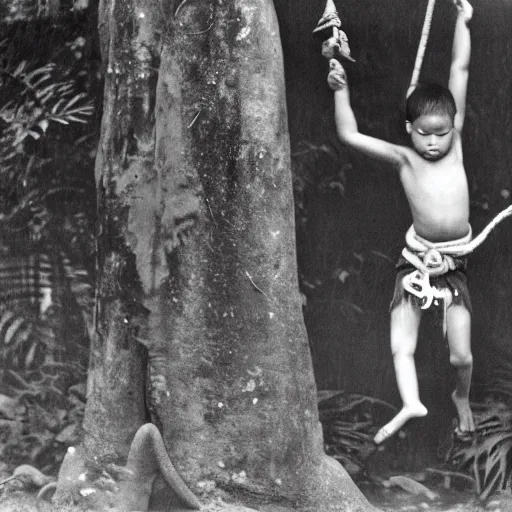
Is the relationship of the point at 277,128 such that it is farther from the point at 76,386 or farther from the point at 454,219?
the point at 76,386

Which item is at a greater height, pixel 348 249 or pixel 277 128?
pixel 277 128

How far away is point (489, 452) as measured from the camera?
204 inches

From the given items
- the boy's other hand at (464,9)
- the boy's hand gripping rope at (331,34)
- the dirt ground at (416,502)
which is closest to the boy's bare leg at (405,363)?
the dirt ground at (416,502)

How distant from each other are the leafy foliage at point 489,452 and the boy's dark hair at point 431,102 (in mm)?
1464

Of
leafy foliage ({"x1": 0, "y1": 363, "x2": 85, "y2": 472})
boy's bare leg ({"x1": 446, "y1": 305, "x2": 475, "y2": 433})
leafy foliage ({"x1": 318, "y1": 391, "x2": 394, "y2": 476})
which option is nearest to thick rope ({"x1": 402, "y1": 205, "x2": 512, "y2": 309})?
boy's bare leg ({"x1": 446, "y1": 305, "x2": 475, "y2": 433})

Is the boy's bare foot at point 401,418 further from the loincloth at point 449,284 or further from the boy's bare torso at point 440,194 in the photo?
the boy's bare torso at point 440,194

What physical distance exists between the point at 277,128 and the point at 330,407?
1.41m

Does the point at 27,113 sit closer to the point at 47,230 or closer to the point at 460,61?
the point at 47,230

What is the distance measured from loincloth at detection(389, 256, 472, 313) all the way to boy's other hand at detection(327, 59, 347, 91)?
2.81ft

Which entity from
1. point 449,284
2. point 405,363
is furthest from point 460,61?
point 405,363

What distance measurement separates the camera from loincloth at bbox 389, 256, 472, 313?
16.3 ft

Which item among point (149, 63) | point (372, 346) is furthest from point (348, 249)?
point (149, 63)

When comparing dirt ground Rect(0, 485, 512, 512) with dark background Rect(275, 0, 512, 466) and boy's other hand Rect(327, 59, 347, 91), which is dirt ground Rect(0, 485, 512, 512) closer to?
dark background Rect(275, 0, 512, 466)

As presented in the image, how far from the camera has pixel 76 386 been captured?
5398 millimetres
